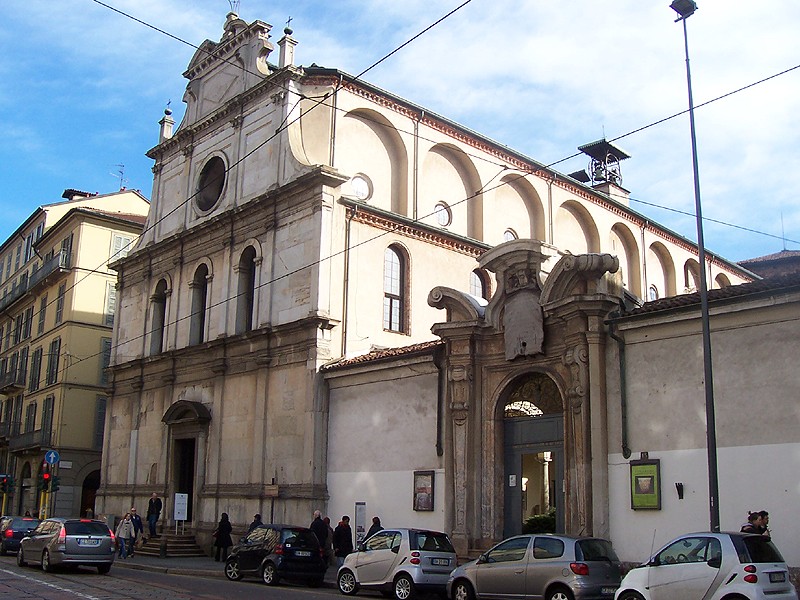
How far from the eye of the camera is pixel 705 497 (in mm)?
16250

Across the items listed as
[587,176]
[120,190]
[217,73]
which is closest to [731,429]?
[217,73]

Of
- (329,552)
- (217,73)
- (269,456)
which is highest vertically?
(217,73)

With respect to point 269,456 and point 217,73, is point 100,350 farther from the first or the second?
point 269,456

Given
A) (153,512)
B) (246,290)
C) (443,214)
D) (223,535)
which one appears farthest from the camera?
(443,214)

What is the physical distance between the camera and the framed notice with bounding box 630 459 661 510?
55.7ft

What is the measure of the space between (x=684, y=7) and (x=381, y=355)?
467 inches

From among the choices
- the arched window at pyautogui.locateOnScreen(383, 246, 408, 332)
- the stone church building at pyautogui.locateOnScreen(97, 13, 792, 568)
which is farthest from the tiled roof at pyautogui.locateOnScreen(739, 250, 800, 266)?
the arched window at pyautogui.locateOnScreen(383, 246, 408, 332)

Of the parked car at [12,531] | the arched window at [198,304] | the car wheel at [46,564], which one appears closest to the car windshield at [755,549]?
the car wheel at [46,564]

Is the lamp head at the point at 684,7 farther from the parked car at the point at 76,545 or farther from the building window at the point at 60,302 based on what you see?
the building window at the point at 60,302

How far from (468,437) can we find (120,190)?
132ft

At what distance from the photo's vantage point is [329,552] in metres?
23.6

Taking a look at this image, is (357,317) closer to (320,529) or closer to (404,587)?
(320,529)

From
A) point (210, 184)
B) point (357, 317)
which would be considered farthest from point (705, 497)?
point (210, 184)

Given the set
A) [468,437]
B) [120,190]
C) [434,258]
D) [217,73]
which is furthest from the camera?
[120,190]
